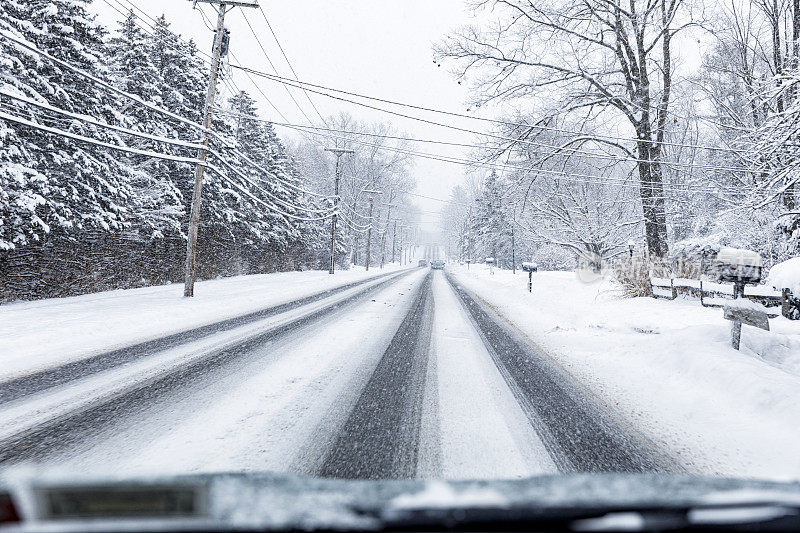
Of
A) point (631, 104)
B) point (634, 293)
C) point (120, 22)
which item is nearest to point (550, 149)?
point (631, 104)

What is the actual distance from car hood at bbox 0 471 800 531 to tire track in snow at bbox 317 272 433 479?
133cm

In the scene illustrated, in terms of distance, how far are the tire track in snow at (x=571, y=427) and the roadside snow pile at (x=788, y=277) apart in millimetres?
5654

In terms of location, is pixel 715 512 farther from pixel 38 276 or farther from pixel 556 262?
pixel 556 262

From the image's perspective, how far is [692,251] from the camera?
18.0 metres

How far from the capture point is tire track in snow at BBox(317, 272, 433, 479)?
213 centimetres

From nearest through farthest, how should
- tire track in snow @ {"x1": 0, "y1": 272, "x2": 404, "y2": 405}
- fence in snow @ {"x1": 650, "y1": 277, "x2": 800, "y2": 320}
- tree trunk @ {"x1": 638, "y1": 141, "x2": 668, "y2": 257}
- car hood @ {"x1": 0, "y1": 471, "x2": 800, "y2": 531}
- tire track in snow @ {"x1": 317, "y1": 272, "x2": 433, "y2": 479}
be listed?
car hood @ {"x1": 0, "y1": 471, "x2": 800, "y2": 531} < tire track in snow @ {"x1": 317, "y1": 272, "x2": 433, "y2": 479} < tire track in snow @ {"x1": 0, "y1": 272, "x2": 404, "y2": 405} < fence in snow @ {"x1": 650, "y1": 277, "x2": 800, "y2": 320} < tree trunk @ {"x1": 638, "y1": 141, "x2": 668, "y2": 257}

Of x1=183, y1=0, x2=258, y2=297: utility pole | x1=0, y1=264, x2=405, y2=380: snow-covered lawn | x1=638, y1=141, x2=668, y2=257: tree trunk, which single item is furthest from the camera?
x1=638, y1=141, x2=668, y2=257: tree trunk

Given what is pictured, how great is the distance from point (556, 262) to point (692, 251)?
2339 centimetres

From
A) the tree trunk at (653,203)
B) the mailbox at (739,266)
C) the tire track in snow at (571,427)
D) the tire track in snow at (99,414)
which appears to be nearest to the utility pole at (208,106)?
the tire track in snow at (99,414)

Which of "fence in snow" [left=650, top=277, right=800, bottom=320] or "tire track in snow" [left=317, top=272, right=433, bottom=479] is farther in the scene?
"fence in snow" [left=650, top=277, right=800, bottom=320]

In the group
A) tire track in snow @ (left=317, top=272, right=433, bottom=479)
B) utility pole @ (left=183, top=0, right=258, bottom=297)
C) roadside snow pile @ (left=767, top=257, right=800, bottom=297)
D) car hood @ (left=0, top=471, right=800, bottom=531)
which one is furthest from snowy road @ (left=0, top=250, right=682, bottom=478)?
utility pole @ (left=183, top=0, right=258, bottom=297)

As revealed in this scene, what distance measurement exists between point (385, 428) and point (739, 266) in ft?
13.6

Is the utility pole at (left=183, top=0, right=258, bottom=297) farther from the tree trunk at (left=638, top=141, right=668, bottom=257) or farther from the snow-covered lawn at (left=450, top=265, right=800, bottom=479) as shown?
the tree trunk at (left=638, top=141, right=668, bottom=257)

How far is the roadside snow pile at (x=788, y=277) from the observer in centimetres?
692
